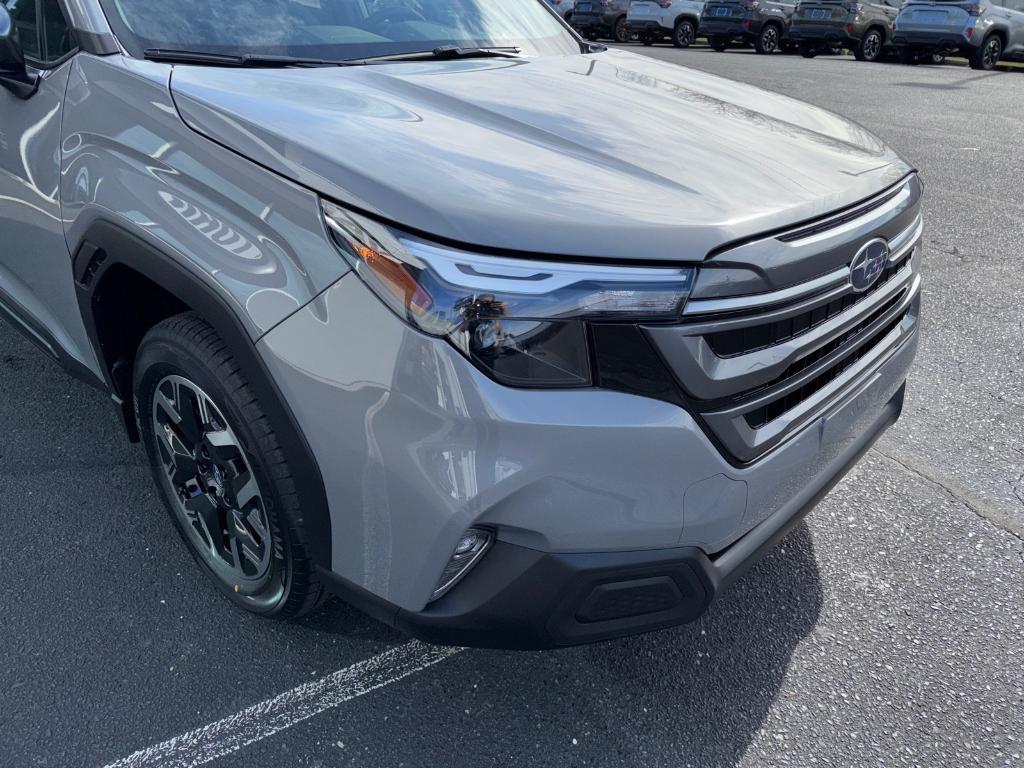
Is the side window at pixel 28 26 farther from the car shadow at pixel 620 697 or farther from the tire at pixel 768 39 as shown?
the tire at pixel 768 39

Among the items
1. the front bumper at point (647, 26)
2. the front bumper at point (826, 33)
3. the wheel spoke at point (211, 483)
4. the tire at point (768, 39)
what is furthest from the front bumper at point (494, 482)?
the front bumper at point (647, 26)

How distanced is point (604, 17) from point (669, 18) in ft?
6.32

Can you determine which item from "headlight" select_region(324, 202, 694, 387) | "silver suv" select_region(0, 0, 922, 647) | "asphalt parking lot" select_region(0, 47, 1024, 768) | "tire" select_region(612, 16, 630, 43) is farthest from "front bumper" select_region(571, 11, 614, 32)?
"headlight" select_region(324, 202, 694, 387)

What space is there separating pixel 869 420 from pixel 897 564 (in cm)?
68

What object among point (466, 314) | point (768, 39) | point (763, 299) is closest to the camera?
point (466, 314)

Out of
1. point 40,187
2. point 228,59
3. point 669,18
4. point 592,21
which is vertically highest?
point 228,59

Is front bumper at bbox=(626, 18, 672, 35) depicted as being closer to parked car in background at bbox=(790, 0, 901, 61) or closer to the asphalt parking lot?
parked car in background at bbox=(790, 0, 901, 61)

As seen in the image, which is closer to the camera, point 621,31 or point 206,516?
point 206,516

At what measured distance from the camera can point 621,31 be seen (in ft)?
71.8

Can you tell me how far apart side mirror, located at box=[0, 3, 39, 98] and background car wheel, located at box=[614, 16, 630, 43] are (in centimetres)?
2078

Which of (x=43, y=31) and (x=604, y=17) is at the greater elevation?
(x=43, y=31)

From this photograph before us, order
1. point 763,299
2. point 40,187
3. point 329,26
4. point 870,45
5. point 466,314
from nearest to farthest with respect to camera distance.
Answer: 1. point 466,314
2. point 763,299
3. point 40,187
4. point 329,26
5. point 870,45

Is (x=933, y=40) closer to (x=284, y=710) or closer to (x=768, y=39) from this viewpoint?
(x=768, y=39)

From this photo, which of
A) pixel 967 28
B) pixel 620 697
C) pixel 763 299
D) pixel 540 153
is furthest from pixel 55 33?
pixel 967 28
